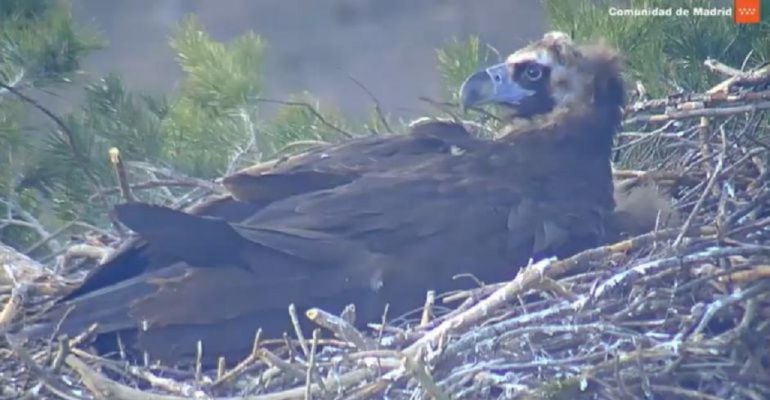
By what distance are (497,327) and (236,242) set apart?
0.89m

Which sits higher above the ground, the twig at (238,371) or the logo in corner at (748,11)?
the logo in corner at (748,11)

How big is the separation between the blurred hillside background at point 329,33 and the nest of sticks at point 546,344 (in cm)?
685

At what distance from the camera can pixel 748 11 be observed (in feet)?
19.3

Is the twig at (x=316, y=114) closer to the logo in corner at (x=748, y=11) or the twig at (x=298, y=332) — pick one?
the logo in corner at (x=748, y=11)

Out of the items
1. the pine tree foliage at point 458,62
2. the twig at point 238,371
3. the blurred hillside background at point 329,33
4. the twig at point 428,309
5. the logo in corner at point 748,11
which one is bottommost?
the blurred hillside background at point 329,33

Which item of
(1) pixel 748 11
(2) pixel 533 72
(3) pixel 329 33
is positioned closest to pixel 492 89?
(2) pixel 533 72

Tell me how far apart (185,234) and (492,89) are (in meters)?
1.25

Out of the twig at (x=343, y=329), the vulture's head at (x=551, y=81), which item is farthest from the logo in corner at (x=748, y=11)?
the twig at (x=343, y=329)

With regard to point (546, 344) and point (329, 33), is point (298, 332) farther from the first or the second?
point (329, 33)

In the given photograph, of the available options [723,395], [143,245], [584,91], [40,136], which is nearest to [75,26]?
[40,136]

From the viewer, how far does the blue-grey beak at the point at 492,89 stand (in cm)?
580

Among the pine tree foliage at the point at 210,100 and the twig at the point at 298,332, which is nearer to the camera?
the twig at the point at 298,332

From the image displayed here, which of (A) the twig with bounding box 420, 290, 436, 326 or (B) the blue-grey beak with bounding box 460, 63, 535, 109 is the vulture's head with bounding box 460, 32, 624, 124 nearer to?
(B) the blue-grey beak with bounding box 460, 63, 535, 109

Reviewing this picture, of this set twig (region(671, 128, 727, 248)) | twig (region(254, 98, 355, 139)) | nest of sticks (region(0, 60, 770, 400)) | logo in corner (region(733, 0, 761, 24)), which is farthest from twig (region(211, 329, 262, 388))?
logo in corner (region(733, 0, 761, 24))
